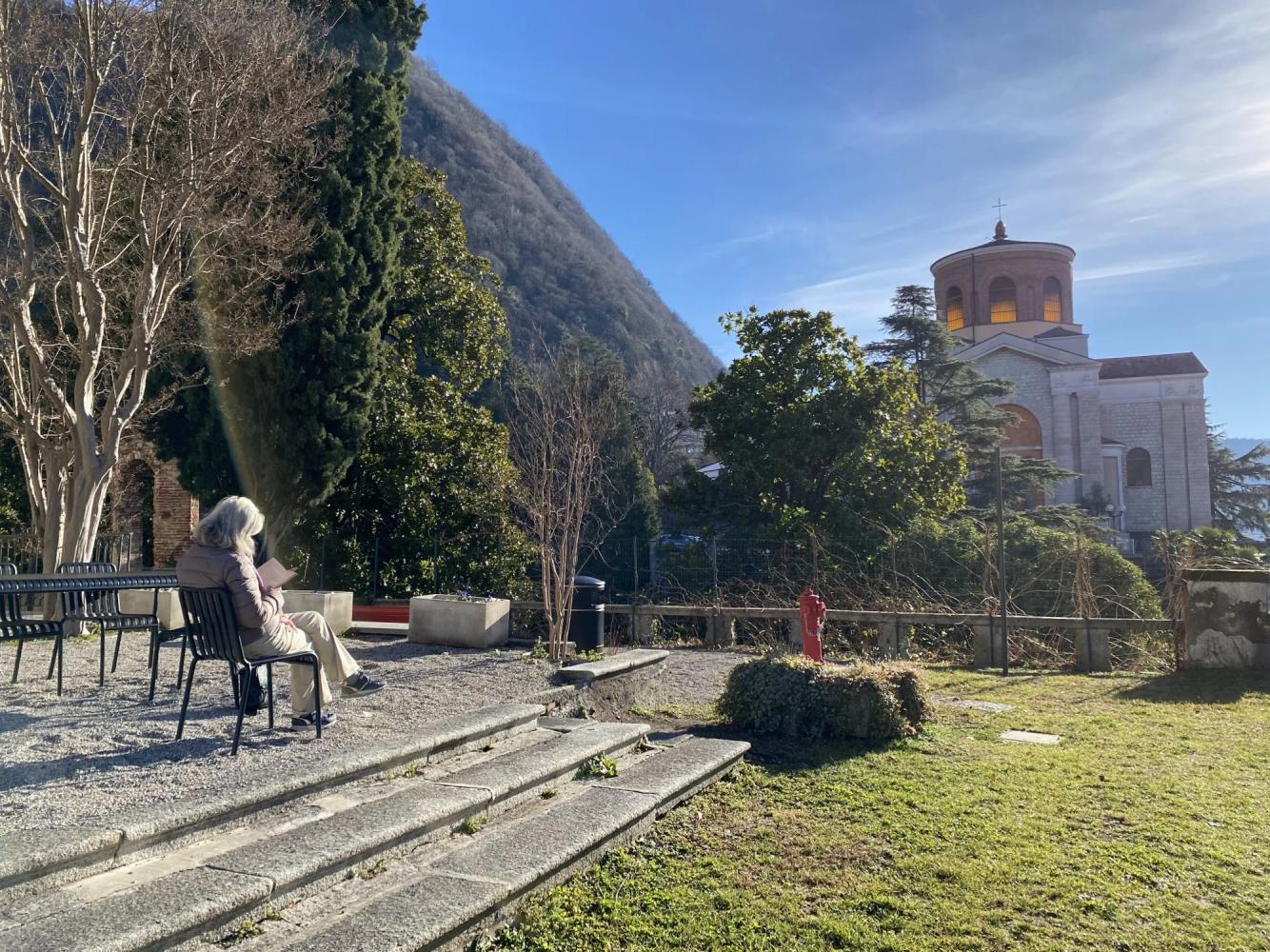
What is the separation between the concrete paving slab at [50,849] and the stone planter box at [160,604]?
6215mm

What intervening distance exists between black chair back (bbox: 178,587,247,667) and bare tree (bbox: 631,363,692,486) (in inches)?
1448

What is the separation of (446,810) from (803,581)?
979 centimetres

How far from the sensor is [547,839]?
3.86 m

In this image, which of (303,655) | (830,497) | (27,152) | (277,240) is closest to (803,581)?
(830,497)

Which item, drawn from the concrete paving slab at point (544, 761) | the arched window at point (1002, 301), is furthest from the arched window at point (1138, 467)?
the concrete paving slab at point (544, 761)

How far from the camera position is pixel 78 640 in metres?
8.53

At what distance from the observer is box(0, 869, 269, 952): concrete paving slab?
2.56 meters

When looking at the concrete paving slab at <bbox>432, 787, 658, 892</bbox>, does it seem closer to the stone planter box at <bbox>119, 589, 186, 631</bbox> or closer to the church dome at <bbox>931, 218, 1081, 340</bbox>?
the stone planter box at <bbox>119, 589, 186, 631</bbox>

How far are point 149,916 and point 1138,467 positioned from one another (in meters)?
44.6

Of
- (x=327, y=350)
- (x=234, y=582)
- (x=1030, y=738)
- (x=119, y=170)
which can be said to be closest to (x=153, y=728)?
(x=234, y=582)

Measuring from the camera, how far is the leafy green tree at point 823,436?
57.3 feet

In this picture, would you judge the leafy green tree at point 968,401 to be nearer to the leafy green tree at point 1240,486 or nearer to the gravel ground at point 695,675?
the leafy green tree at point 1240,486

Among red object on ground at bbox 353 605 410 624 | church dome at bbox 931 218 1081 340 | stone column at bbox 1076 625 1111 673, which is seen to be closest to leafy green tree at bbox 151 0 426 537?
red object on ground at bbox 353 605 410 624

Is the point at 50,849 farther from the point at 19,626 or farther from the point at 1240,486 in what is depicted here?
the point at 1240,486
